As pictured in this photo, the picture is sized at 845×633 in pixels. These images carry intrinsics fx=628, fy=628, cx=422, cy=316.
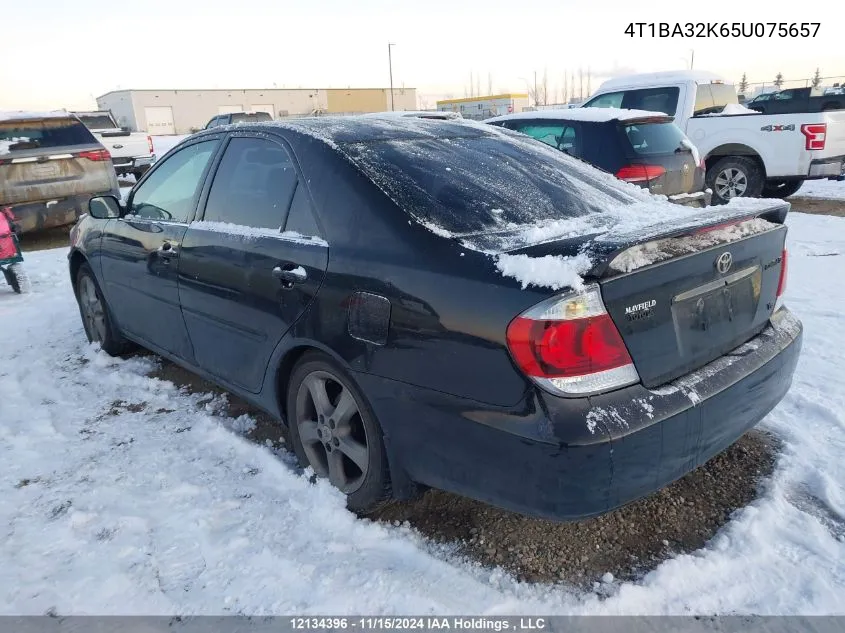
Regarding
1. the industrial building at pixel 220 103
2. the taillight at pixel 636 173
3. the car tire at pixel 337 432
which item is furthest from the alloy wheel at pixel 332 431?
the industrial building at pixel 220 103

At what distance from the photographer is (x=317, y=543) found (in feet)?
8.24

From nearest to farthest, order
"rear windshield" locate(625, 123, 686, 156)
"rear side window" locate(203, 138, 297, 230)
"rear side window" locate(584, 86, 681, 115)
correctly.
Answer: "rear side window" locate(203, 138, 297, 230), "rear windshield" locate(625, 123, 686, 156), "rear side window" locate(584, 86, 681, 115)

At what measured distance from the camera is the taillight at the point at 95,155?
9.03 metres

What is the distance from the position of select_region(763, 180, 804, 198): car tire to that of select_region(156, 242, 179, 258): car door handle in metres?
9.75

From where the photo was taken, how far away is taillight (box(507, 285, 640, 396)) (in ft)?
6.35

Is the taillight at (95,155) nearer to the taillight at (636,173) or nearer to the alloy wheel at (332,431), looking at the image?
the taillight at (636,173)

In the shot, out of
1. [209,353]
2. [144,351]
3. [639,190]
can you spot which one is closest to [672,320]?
[639,190]

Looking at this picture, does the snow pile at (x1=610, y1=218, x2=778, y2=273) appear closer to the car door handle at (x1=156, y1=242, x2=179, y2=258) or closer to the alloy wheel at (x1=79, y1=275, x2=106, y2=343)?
the car door handle at (x1=156, y1=242, x2=179, y2=258)

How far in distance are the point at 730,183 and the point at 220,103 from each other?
68.3 metres

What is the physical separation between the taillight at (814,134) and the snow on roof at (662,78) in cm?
202

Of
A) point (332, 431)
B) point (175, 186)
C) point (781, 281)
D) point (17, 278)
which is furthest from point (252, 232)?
point (17, 278)

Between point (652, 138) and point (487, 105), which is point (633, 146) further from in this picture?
point (487, 105)

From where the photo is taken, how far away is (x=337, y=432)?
272 cm

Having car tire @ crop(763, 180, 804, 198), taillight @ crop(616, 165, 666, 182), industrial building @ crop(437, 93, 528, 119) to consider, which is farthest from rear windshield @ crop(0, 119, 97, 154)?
industrial building @ crop(437, 93, 528, 119)
